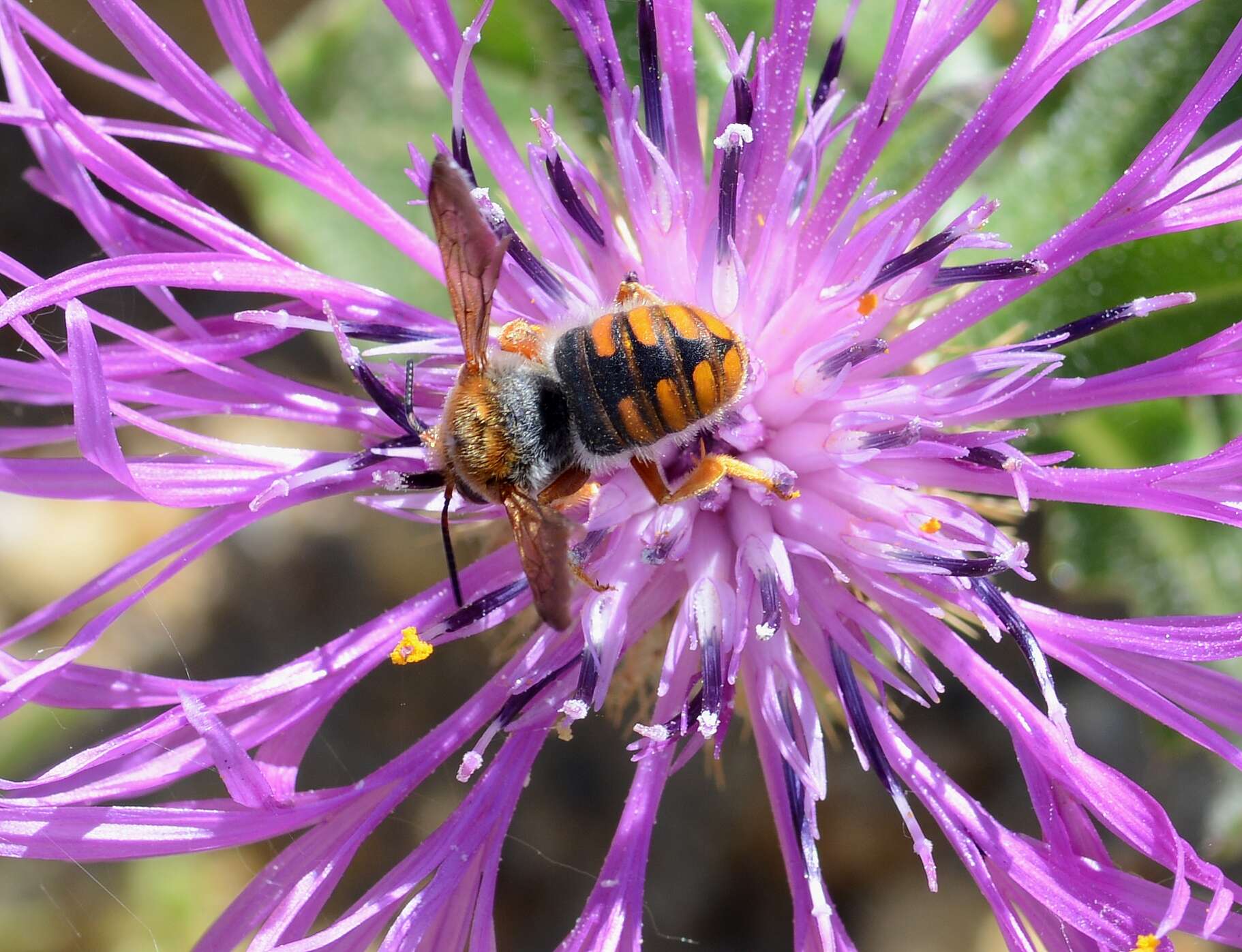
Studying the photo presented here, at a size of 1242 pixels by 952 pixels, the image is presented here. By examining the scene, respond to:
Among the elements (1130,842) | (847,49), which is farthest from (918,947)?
(847,49)

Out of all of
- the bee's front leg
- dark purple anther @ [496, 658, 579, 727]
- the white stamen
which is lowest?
the white stamen

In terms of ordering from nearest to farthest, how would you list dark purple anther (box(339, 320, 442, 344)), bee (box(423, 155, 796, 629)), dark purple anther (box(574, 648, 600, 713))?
bee (box(423, 155, 796, 629)), dark purple anther (box(574, 648, 600, 713)), dark purple anther (box(339, 320, 442, 344))

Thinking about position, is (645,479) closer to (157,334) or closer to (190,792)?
(157,334)

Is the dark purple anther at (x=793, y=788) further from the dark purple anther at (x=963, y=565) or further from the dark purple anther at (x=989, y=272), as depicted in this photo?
the dark purple anther at (x=989, y=272)

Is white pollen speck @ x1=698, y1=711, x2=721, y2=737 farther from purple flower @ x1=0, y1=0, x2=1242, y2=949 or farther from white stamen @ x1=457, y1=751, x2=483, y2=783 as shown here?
white stamen @ x1=457, y1=751, x2=483, y2=783

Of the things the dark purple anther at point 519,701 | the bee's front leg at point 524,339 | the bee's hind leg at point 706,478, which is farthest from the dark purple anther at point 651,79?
the dark purple anther at point 519,701

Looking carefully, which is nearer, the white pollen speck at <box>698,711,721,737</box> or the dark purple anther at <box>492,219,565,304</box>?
the white pollen speck at <box>698,711,721,737</box>

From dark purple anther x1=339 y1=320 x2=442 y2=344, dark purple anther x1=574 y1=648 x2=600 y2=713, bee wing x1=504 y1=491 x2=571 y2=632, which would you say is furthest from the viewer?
dark purple anther x1=339 y1=320 x2=442 y2=344

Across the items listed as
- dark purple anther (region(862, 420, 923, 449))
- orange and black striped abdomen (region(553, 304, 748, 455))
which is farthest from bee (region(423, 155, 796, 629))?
dark purple anther (region(862, 420, 923, 449))
